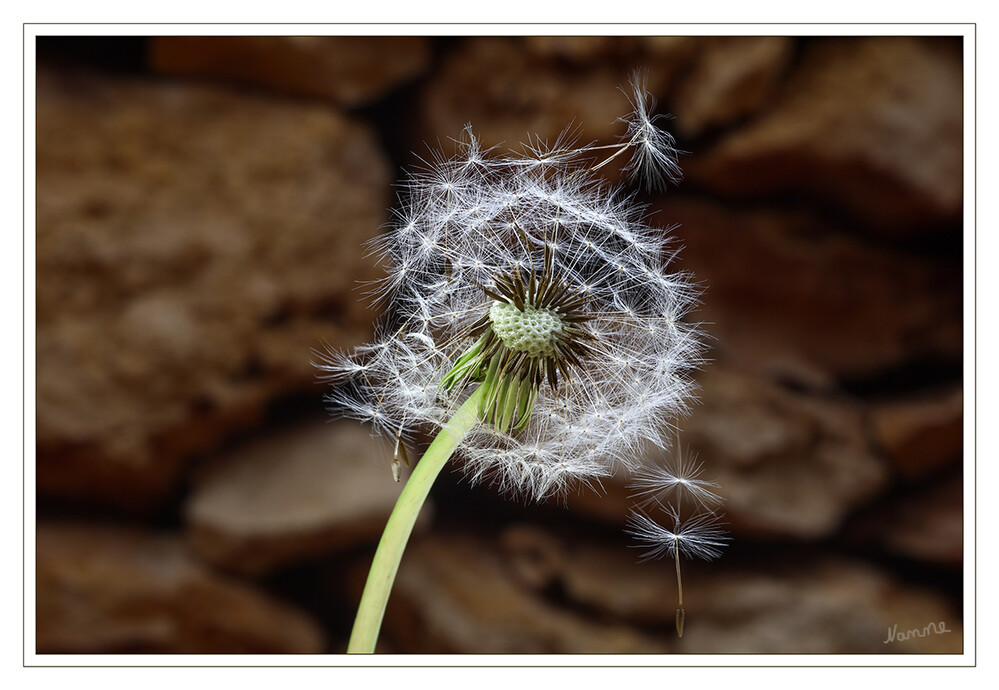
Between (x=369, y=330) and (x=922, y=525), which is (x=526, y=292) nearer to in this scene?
(x=369, y=330)

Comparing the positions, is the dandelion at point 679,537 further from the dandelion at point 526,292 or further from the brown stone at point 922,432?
the brown stone at point 922,432


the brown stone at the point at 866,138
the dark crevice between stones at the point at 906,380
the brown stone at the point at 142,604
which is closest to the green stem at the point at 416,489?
the brown stone at the point at 142,604

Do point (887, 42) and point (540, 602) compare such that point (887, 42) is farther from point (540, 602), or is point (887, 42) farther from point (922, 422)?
point (540, 602)

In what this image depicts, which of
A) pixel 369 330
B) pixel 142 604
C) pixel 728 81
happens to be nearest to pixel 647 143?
pixel 728 81

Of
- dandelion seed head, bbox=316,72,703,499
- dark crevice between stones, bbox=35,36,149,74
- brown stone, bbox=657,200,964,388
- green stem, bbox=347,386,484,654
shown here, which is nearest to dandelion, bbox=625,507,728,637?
dandelion seed head, bbox=316,72,703,499
